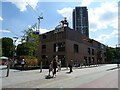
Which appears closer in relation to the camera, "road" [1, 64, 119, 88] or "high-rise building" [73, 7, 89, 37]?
"road" [1, 64, 119, 88]

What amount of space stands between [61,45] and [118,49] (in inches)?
2562

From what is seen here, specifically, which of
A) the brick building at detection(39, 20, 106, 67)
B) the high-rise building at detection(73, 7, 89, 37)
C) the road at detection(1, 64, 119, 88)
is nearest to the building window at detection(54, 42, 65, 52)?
the brick building at detection(39, 20, 106, 67)

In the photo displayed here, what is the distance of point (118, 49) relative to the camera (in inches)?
4496

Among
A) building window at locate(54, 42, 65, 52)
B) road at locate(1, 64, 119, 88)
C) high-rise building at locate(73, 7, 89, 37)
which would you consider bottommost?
road at locate(1, 64, 119, 88)

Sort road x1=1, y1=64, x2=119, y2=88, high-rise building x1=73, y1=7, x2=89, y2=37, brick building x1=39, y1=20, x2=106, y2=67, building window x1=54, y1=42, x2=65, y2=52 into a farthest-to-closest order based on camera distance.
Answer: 1. high-rise building x1=73, y1=7, x2=89, y2=37
2. building window x1=54, y1=42, x2=65, y2=52
3. brick building x1=39, y1=20, x2=106, y2=67
4. road x1=1, y1=64, x2=119, y2=88

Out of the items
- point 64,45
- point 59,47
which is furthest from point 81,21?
point 64,45

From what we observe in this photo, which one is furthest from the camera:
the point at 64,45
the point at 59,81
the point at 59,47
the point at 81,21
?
the point at 81,21

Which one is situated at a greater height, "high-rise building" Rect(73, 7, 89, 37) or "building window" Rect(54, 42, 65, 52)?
"high-rise building" Rect(73, 7, 89, 37)

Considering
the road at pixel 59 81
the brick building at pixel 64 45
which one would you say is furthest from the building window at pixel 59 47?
the road at pixel 59 81

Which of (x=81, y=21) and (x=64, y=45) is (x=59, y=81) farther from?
(x=81, y=21)

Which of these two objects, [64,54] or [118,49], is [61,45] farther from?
[118,49]

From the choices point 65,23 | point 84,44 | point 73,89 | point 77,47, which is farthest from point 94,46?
point 73,89

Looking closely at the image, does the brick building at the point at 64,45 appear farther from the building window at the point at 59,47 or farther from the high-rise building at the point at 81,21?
the high-rise building at the point at 81,21

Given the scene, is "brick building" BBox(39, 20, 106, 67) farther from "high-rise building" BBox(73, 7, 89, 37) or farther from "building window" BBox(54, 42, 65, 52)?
"high-rise building" BBox(73, 7, 89, 37)
